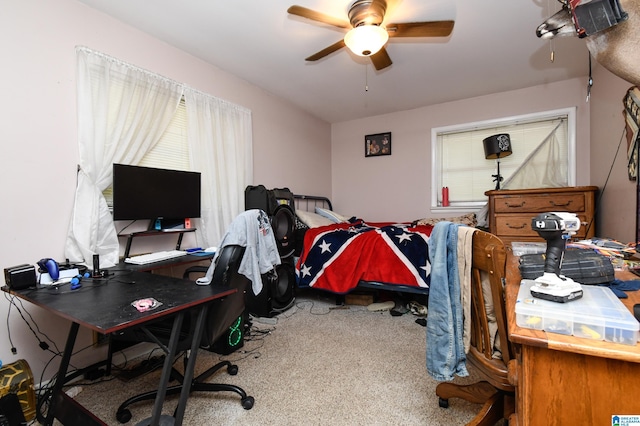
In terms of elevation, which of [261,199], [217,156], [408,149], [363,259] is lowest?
[363,259]

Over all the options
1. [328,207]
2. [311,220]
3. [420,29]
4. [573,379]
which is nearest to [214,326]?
[573,379]

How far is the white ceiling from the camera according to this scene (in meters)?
2.17

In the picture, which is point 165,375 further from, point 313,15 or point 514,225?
point 514,225

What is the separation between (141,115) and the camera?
235 cm

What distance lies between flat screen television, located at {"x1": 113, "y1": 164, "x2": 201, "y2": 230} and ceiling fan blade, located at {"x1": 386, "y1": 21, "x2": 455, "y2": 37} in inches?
78.6

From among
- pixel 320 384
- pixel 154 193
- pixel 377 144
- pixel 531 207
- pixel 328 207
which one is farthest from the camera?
pixel 328 207

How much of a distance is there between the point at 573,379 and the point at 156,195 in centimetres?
256

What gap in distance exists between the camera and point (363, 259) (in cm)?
301

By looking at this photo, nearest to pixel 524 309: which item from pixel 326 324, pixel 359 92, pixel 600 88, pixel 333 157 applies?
pixel 326 324

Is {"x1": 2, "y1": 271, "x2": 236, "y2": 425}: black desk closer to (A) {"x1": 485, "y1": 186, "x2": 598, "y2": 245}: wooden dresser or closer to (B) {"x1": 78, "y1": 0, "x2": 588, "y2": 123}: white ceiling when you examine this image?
(B) {"x1": 78, "y1": 0, "x2": 588, "y2": 123}: white ceiling

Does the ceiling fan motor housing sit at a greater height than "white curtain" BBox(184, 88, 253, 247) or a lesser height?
greater

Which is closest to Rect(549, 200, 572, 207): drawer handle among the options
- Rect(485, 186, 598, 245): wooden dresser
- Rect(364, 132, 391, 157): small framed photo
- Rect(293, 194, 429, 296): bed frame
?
Rect(485, 186, 598, 245): wooden dresser

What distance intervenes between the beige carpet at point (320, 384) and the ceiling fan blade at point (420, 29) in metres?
2.34

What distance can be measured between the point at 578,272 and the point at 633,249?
0.96 meters
